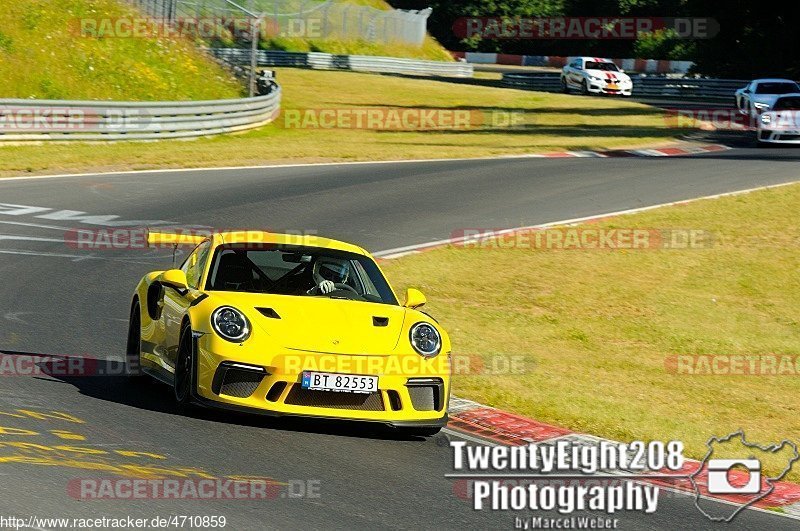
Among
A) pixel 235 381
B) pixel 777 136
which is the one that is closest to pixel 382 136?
pixel 777 136

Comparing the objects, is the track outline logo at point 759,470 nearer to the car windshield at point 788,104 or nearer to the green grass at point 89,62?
the car windshield at point 788,104

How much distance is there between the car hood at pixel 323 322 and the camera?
336 inches

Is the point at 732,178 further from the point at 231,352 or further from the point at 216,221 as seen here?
the point at 231,352

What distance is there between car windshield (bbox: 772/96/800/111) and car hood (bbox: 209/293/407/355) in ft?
90.6

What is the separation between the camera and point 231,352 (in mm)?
8391

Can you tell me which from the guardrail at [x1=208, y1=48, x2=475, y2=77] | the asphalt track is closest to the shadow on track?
the asphalt track

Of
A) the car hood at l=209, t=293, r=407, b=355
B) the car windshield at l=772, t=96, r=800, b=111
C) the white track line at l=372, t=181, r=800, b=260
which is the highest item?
the car hood at l=209, t=293, r=407, b=355

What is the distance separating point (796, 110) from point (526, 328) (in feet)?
74.5

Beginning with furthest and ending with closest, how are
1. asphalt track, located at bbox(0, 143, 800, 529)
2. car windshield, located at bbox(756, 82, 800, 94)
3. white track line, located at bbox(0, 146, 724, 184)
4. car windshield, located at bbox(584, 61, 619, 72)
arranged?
car windshield, located at bbox(584, 61, 619, 72)
car windshield, located at bbox(756, 82, 800, 94)
white track line, located at bbox(0, 146, 724, 184)
asphalt track, located at bbox(0, 143, 800, 529)

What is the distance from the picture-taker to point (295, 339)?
852 cm

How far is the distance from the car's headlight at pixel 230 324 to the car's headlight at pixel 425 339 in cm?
115

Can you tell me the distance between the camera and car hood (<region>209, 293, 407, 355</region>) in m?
8.55

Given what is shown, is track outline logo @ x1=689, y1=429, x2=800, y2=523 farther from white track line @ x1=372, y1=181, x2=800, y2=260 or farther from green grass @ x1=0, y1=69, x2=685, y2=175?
green grass @ x1=0, y1=69, x2=685, y2=175

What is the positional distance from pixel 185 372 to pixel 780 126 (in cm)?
2851
